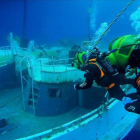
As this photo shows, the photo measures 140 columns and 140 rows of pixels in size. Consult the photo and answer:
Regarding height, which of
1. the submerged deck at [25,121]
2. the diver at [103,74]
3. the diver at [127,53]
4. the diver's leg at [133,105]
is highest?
the diver at [127,53]

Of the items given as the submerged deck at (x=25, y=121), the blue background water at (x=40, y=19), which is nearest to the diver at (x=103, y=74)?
the submerged deck at (x=25, y=121)

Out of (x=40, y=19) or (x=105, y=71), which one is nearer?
(x=105, y=71)

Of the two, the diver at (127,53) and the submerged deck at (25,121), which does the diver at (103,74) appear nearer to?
the diver at (127,53)

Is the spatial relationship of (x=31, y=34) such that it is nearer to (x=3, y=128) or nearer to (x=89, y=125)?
(x=3, y=128)

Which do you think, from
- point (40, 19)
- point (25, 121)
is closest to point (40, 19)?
point (40, 19)

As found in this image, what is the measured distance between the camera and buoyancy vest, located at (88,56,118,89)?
3243 millimetres

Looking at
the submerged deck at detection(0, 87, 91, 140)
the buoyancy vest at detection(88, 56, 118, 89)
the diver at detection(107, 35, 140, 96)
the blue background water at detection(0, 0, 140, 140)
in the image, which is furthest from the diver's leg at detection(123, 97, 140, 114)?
the blue background water at detection(0, 0, 140, 140)

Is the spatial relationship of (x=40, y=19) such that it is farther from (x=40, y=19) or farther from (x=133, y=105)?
(x=133, y=105)

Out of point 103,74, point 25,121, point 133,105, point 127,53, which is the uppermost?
point 127,53

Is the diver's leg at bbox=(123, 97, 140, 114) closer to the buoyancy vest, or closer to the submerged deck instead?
the buoyancy vest

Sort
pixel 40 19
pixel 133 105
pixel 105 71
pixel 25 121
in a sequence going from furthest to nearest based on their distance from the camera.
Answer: pixel 40 19
pixel 25 121
pixel 105 71
pixel 133 105

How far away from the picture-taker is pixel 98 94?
324 inches

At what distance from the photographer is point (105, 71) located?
3.34 meters

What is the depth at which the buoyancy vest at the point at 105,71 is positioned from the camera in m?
3.24
